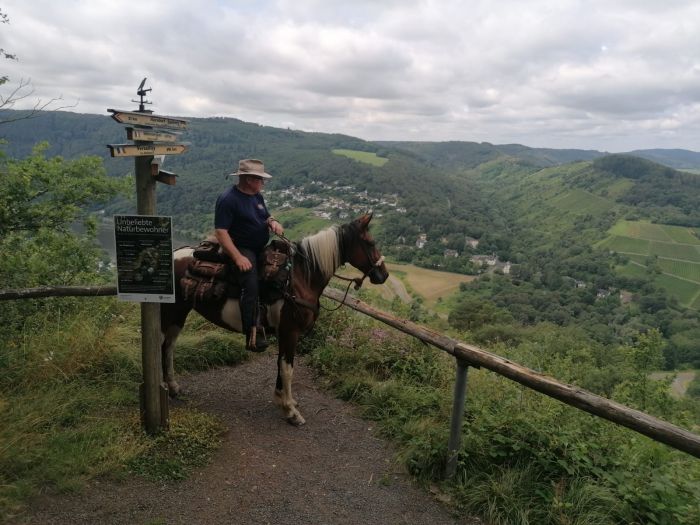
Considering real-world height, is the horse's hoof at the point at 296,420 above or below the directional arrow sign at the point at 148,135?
below

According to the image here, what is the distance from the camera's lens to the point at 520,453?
3602 millimetres

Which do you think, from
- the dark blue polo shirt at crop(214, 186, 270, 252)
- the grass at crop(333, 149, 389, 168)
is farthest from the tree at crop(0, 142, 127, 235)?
the grass at crop(333, 149, 389, 168)

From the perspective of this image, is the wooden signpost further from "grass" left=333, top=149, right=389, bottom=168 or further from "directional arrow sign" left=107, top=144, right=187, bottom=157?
"grass" left=333, top=149, right=389, bottom=168

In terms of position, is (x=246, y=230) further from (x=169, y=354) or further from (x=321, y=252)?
(x=169, y=354)

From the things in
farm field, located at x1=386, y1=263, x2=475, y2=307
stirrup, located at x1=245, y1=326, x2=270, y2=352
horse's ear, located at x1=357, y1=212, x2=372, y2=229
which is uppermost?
horse's ear, located at x1=357, y1=212, x2=372, y2=229

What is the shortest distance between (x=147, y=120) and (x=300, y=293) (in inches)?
85.1

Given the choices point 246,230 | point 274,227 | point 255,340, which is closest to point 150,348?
point 255,340

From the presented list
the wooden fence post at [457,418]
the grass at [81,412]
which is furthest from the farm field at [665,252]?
the grass at [81,412]

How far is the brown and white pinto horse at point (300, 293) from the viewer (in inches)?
181

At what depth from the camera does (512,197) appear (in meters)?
149

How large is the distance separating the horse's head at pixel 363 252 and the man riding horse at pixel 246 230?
768 mm

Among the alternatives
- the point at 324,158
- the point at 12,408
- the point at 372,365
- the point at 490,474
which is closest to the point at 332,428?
the point at 372,365

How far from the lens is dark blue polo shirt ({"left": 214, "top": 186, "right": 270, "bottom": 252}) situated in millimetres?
4223

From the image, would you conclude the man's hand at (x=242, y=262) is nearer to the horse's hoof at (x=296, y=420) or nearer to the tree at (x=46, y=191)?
the horse's hoof at (x=296, y=420)
